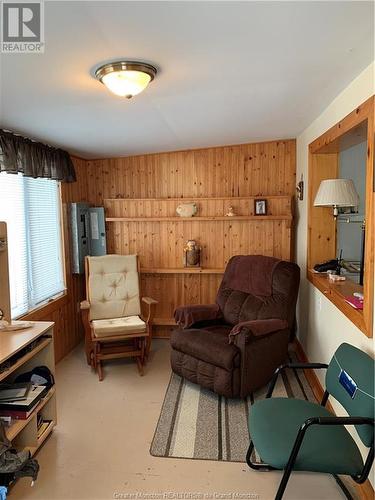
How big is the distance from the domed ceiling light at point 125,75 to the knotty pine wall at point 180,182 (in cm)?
231

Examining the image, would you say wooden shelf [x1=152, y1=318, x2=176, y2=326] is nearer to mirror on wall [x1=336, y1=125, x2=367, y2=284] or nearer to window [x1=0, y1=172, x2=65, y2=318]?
window [x1=0, y1=172, x2=65, y2=318]

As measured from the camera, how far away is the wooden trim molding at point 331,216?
6.31 ft

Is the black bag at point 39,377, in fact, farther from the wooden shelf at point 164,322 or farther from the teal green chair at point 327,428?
the wooden shelf at point 164,322

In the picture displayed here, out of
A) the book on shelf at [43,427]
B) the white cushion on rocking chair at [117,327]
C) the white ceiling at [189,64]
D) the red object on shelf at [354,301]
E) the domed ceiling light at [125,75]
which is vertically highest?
the white ceiling at [189,64]

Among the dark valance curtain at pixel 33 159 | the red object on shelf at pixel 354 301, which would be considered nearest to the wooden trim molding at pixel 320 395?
the red object on shelf at pixel 354 301

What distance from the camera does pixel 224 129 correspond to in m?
3.37

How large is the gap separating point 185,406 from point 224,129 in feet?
7.78

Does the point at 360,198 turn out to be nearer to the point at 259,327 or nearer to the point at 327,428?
the point at 259,327

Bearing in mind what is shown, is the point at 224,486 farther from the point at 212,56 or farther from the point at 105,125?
the point at 105,125

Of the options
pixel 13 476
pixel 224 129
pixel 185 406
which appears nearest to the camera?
pixel 13 476

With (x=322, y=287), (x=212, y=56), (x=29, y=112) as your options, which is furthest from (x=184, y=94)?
(x=322, y=287)

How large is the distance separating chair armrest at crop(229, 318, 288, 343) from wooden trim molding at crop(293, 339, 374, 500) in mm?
493

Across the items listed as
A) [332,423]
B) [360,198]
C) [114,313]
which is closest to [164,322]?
[114,313]

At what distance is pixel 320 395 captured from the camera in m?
2.89
